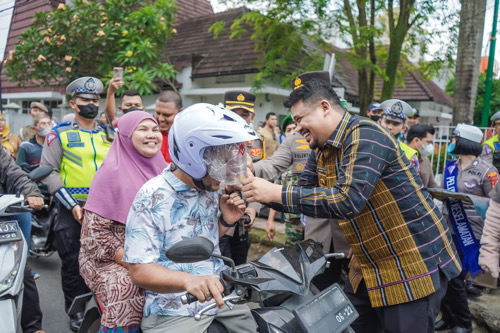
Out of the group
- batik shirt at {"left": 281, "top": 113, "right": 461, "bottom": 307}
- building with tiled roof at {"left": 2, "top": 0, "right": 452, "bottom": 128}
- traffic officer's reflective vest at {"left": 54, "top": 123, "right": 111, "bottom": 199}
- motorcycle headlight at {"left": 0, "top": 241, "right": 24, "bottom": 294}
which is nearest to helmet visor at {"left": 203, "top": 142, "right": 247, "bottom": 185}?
batik shirt at {"left": 281, "top": 113, "right": 461, "bottom": 307}

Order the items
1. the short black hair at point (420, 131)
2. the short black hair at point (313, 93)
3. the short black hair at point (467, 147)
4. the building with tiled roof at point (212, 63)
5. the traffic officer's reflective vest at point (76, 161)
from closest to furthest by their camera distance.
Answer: the short black hair at point (313, 93) < the traffic officer's reflective vest at point (76, 161) < the short black hair at point (467, 147) < the short black hair at point (420, 131) < the building with tiled roof at point (212, 63)

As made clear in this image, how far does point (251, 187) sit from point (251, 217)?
34.1 inches

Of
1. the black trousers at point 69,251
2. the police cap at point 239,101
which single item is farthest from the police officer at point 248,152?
the black trousers at point 69,251

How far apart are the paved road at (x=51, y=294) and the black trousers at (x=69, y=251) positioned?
359mm

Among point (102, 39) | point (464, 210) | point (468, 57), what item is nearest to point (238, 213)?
point (464, 210)

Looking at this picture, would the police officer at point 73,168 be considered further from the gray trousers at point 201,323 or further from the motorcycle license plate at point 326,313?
the motorcycle license plate at point 326,313

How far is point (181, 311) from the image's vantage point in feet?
5.97

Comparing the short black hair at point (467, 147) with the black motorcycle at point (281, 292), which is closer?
the black motorcycle at point (281, 292)

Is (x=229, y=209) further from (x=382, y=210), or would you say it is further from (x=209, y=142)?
(x=382, y=210)

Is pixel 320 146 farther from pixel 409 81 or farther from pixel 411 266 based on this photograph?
pixel 409 81

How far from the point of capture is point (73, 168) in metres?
3.72

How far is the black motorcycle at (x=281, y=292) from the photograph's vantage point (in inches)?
59.5

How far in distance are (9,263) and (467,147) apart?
4.13 m

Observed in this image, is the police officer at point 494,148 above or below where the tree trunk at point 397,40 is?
below
